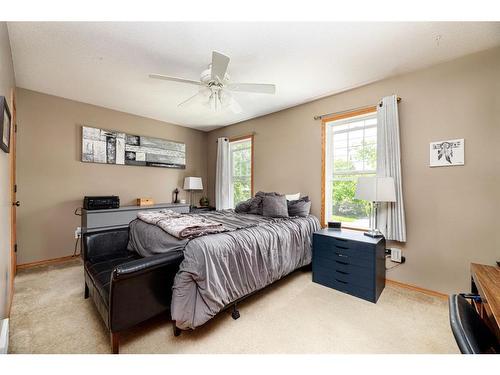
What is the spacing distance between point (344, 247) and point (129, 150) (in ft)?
13.1

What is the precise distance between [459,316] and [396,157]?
220 centimetres

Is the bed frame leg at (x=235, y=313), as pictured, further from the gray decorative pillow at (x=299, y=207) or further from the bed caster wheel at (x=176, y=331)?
the gray decorative pillow at (x=299, y=207)

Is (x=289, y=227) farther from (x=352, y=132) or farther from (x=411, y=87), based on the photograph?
(x=411, y=87)

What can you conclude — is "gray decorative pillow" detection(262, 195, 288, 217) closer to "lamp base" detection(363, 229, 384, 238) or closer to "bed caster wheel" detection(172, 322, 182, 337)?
"lamp base" detection(363, 229, 384, 238)

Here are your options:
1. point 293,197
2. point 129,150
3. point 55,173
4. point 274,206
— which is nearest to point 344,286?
point 274,206

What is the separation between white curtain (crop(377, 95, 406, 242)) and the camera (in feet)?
8.18

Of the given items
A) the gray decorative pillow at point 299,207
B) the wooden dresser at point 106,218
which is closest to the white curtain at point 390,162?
the gray decorative pillow at point 299,207

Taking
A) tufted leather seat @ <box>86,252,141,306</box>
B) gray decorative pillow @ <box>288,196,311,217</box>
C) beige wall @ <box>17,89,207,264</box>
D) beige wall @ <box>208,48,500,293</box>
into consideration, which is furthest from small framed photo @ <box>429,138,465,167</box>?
beige wall @ <box>17,89,207,264</box>

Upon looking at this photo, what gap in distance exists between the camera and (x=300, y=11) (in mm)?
1076

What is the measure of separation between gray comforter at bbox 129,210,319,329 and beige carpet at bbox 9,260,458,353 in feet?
0.73

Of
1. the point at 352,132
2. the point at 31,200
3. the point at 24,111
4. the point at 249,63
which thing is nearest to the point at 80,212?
the point at 31,200

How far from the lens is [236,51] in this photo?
7.04 feet

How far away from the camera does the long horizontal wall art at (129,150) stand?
3.58m

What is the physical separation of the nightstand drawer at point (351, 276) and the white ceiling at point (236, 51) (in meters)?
2.29
